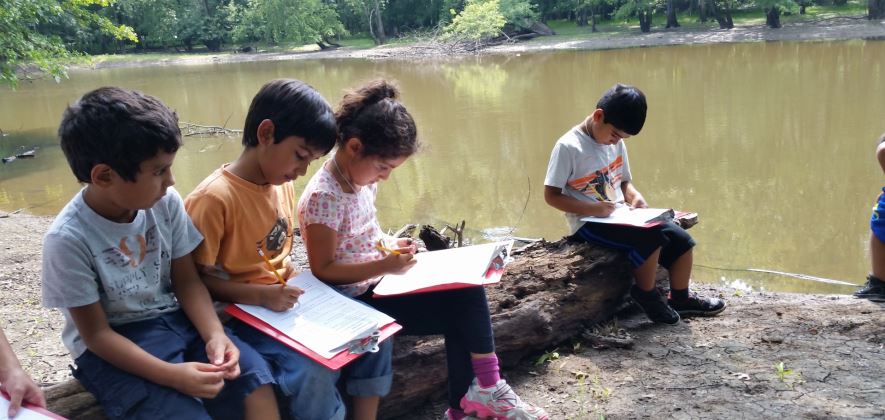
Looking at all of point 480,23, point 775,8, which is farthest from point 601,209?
point 480,23

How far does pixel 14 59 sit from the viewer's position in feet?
32.6

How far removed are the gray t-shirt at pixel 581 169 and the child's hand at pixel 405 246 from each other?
885mm

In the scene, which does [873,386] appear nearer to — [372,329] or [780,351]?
[780,351]

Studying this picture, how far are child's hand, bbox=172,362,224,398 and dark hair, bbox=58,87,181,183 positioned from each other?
0.49 m

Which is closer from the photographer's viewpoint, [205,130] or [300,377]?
[300,377]

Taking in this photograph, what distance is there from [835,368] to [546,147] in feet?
21.4

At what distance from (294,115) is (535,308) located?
1.28 m

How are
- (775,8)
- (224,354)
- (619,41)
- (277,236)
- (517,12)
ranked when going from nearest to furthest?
1. (224,354)
2. (277,236)
3. (775,8)
4. (619,41)
5. (517,12)

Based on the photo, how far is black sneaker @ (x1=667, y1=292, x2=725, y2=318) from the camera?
10.8ft

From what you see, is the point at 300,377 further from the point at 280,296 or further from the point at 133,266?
the point at 133,266

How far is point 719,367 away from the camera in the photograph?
272 cm

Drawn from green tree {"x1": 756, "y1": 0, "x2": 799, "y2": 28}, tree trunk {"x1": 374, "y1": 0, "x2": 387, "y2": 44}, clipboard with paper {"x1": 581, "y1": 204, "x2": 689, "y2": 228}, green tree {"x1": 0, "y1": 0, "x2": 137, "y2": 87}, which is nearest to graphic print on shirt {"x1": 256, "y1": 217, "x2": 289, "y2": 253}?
clipboard with paper {"x1": 581, "y1": 204, "x2": 689, "y2": 228}

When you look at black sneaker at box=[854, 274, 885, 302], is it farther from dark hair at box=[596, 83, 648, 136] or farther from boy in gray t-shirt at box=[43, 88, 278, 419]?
boy in gray t-shirt at box=[43, 88, 278, 419]

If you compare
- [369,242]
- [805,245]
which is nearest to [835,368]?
[369,242]
